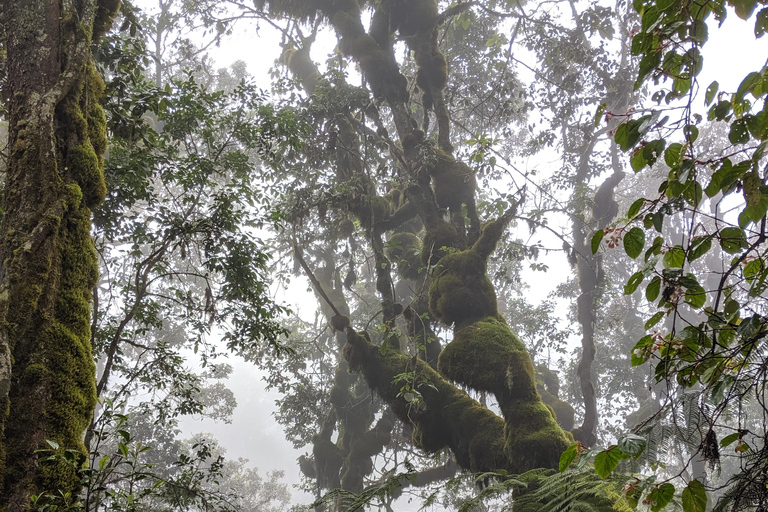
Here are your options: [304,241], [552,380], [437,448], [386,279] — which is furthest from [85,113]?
[552,380]

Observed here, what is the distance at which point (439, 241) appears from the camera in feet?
24.7

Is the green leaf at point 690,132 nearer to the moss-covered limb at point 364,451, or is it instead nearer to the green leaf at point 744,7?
the green leaf at point 744,7

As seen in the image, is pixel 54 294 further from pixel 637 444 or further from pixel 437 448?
pixel 437 448

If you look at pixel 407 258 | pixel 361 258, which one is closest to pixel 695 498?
pixel 407 258

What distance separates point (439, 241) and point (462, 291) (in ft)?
3.69

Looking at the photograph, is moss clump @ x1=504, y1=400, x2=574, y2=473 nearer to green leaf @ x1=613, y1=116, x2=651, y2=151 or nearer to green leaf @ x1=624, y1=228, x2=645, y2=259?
green leaf @ x1=624, y1=228, x2=645, y2=259

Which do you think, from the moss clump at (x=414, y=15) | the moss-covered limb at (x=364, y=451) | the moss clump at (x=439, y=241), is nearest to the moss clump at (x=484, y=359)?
the moss clump at (x=439, y=241)

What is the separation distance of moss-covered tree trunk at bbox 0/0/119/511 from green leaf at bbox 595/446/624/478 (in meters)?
2.46

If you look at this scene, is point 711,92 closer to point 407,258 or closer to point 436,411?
point 436,411

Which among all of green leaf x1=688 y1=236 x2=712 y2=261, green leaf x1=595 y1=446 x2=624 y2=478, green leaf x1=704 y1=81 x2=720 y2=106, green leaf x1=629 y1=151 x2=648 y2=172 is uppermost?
green leaf x1=704 y1=81 x2=720 y2=106

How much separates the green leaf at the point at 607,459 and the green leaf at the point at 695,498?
8.6 inches

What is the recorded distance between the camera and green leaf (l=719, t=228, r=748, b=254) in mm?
1539

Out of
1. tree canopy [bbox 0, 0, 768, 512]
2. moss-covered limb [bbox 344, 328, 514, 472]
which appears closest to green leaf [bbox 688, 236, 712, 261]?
tree canopy [bbox 0, 0, 768, 512]

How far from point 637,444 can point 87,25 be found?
4.23 m
